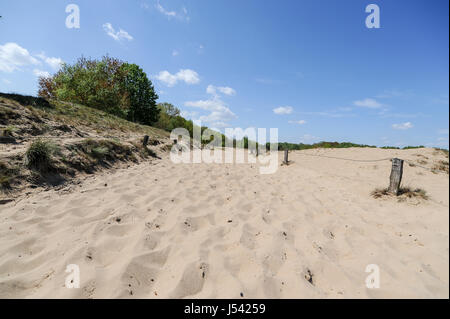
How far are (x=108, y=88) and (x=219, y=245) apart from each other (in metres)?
21.4

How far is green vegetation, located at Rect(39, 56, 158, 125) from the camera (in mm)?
17641

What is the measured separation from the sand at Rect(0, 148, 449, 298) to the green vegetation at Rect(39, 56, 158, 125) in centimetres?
1632

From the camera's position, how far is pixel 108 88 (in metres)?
18.5

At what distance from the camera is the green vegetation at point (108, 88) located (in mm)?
17641

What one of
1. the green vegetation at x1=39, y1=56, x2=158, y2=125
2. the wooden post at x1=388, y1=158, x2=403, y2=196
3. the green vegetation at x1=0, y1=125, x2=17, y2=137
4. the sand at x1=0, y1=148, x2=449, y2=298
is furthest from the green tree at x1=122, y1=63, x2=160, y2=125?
the wooden post at x1=388, y1=158, x2=403, y2=196

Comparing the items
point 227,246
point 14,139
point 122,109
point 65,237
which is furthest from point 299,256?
point 122,109

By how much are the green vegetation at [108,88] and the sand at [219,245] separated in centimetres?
1632

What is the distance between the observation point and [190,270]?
195cm

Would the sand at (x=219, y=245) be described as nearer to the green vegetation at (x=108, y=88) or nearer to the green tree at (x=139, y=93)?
the green vegetation at (x=108, y=88)

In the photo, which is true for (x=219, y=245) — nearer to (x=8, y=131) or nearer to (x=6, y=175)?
(x=6, y=175)

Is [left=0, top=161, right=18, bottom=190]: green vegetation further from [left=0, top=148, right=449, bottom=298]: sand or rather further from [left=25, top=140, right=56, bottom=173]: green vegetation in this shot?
[left=0, top=148, right=449, bottom=298]: sand

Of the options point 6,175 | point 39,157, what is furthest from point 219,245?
point 39,157

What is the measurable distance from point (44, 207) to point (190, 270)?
9.01ft
